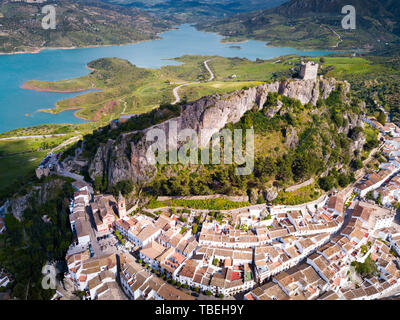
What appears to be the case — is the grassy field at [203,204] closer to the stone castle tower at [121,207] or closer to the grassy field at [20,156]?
the stone castle tower at [121,207]

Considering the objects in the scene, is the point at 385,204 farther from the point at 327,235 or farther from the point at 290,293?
the point at 290,293

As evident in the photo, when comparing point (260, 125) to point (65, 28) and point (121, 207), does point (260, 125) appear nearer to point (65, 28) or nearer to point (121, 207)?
point (121, 207)

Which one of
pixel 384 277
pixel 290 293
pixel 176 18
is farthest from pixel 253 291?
pixel 176 18

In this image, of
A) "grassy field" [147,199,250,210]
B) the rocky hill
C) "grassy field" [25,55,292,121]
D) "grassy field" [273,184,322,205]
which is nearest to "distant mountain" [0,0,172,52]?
"grassy field" [25,55,292,121]

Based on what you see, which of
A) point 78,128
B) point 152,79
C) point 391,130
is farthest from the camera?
point 152,79

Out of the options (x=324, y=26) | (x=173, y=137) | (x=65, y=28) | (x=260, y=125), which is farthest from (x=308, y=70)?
(x=65, y=28)
